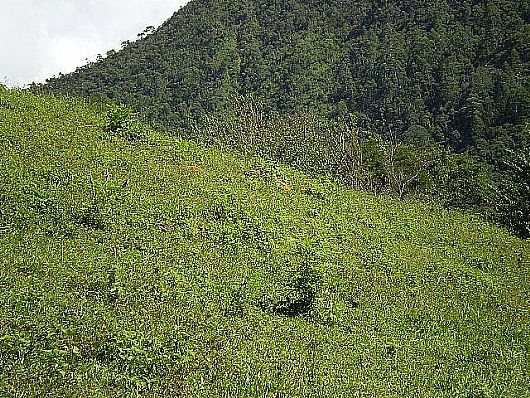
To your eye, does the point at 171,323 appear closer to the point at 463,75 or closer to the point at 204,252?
the point at 204,252

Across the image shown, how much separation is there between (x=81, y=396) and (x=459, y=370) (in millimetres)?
4564

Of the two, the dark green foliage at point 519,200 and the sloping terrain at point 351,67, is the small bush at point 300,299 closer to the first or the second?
the dark green foliage at point 519,200

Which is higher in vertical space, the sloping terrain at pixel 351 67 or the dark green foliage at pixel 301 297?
the dark green foliage at pixel 301 297

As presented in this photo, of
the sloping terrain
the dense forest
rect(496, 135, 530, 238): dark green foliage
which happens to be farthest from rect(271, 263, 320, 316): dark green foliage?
the sloping terrain

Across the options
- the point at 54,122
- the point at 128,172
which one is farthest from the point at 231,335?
the point at 54,122

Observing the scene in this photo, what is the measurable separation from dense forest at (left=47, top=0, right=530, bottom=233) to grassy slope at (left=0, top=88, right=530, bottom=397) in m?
40.6

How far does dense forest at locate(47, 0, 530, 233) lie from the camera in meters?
70.5

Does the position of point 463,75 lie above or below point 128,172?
below

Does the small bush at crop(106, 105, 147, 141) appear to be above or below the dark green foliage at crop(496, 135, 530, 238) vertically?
above

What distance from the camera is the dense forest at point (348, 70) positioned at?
231 ft

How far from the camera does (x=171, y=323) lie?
7.02 meters

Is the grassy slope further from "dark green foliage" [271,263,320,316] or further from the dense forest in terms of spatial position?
the dense forest

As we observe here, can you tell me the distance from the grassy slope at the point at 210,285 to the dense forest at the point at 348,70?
4063cm

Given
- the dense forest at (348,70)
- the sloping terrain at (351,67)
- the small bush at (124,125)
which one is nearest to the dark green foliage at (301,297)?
the small bush at (124,125)
